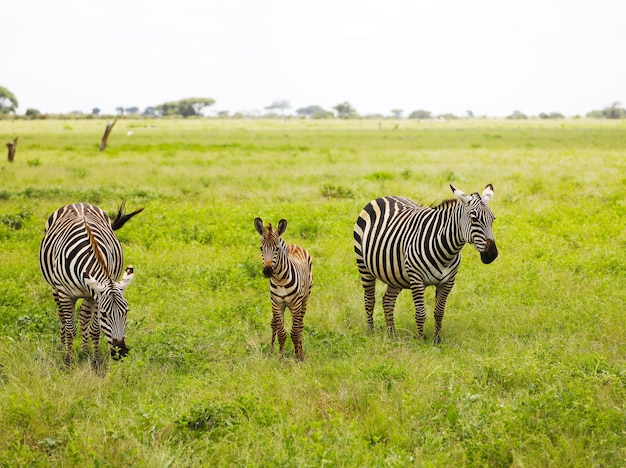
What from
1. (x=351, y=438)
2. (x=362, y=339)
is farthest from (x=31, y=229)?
(x=351, y=438)

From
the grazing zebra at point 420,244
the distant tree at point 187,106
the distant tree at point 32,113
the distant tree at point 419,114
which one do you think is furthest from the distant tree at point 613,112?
the grazing zebra at point 420,244

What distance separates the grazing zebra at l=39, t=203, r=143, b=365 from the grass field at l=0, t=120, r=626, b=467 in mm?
366

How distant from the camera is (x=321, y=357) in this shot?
7.09 metres

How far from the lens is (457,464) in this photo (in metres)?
4.86

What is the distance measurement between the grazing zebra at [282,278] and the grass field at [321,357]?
364 mm

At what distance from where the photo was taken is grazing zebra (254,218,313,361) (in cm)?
636

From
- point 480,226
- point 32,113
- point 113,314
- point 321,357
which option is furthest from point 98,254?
point 32,113

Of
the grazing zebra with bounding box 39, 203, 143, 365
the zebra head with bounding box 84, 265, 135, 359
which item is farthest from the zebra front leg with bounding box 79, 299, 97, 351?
the zebra head with bounding box 84, 265, 135, 359

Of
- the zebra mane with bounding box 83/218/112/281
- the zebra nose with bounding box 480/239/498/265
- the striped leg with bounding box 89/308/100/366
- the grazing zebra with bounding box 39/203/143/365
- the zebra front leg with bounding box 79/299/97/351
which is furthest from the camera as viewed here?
the zebra front leg with bounding box 79/299/97/351

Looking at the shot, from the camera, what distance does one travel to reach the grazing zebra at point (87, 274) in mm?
6137

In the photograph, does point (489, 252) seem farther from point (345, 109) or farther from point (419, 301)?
point (345, 109)

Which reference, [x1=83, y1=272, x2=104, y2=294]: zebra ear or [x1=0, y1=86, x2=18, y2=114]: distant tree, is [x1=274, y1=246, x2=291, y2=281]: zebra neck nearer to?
[x1=83, y1=272, x2=104, y2=294]: zebra ear

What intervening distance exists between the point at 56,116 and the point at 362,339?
77264mm

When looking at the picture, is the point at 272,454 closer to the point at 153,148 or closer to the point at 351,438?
the point at 351,438
